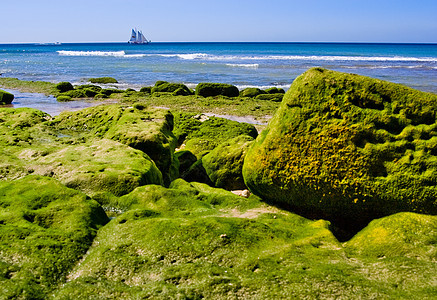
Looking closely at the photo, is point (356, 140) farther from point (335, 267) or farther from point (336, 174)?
point (335, 267)

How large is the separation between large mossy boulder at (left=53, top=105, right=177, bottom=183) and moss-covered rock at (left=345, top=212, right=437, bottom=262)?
6733 millimetres

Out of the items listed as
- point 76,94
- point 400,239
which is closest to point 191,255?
point 400,239

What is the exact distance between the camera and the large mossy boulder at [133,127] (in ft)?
37.4

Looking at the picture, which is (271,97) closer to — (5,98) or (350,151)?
(5,98)

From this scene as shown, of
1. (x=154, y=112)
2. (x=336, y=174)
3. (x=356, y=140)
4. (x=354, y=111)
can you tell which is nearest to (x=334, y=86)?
(x=354, y=111)

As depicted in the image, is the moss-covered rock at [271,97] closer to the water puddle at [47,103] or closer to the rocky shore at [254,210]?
the water puddle at [47,103]

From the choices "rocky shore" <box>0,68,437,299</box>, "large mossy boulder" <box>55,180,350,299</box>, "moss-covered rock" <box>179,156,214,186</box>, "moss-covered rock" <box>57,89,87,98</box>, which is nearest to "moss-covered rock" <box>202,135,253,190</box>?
"rocky shore" <box>0,68,437,299</box>

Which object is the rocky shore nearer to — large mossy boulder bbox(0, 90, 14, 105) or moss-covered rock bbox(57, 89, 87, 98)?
large mossy boulder bbox(0, 90, 14, 105)

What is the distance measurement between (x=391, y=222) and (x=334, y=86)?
2941 millimetres

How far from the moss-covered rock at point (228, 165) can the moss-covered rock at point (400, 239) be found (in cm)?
492

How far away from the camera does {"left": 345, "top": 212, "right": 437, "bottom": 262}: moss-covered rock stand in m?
5.43

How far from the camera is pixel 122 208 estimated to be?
300 inches

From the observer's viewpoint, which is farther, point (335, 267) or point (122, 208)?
point (122, 208)

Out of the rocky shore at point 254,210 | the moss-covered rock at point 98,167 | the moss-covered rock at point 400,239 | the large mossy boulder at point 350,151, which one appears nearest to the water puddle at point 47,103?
the rocky shore at point 254,210
